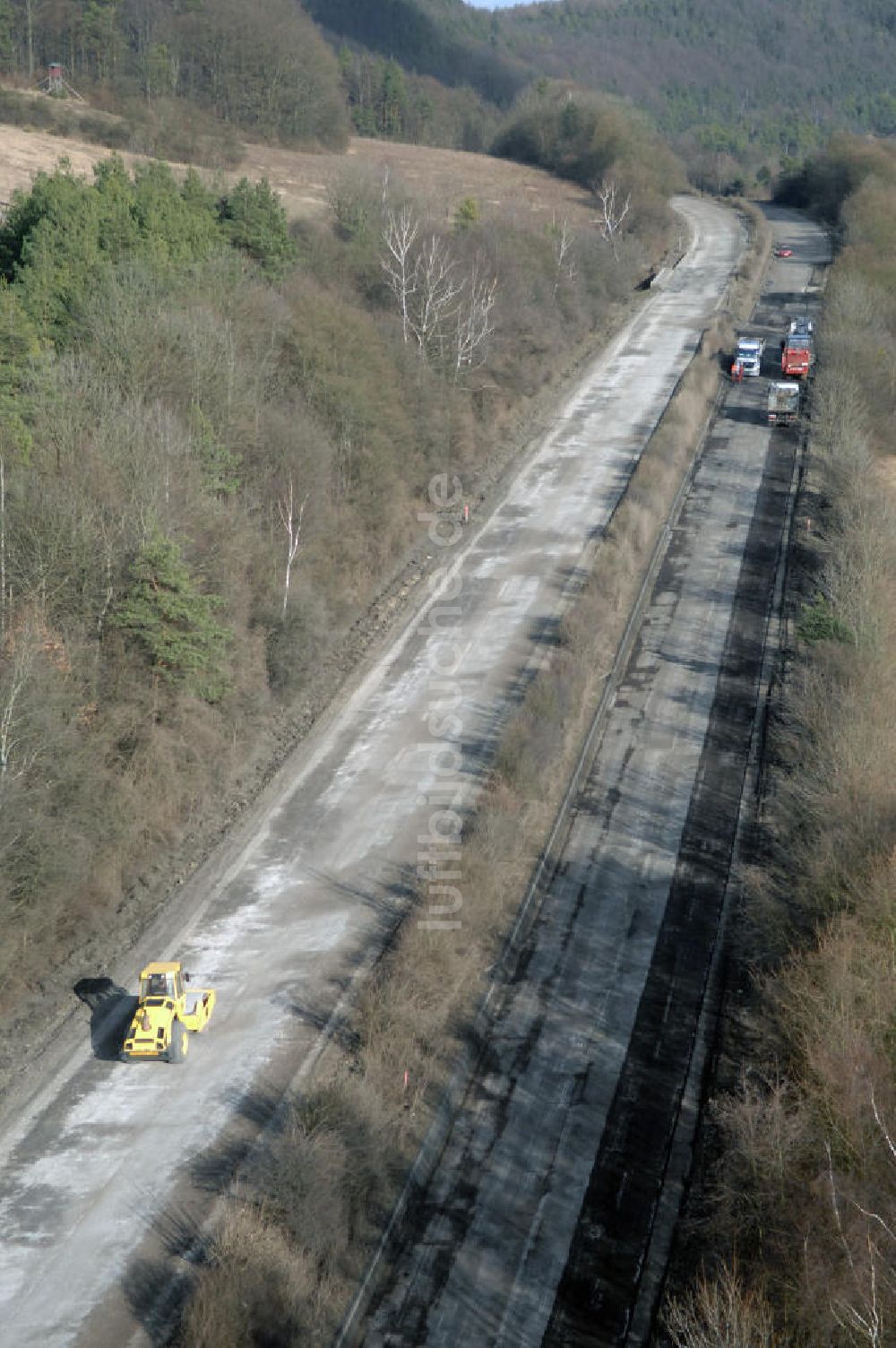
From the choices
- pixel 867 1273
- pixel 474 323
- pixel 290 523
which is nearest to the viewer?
pixel 867 1273

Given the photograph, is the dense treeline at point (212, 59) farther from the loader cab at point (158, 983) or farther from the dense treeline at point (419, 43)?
the dense treeline at point (419, 43)

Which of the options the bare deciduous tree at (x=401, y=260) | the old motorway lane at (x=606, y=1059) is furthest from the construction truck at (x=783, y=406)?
the old motorway lane at (x=606, y=1059)

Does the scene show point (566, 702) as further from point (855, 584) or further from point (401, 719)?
point (855, 584)

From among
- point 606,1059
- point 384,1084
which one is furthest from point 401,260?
point 384,1084

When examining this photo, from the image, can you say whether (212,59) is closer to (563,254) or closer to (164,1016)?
(563,254)

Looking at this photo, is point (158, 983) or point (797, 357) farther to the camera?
point (797, 357)
